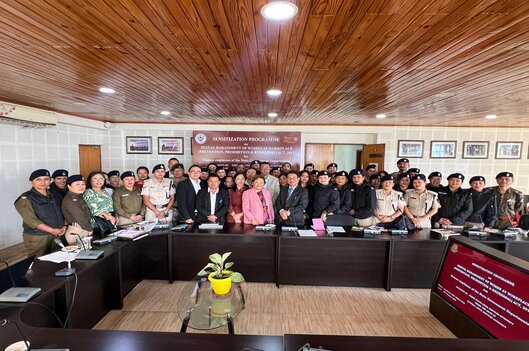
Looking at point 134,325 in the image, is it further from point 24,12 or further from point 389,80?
point 389,80

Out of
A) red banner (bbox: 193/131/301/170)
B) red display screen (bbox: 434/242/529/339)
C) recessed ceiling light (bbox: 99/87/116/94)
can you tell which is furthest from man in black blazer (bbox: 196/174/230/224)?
red banner (bbox: 193/131/301/170)

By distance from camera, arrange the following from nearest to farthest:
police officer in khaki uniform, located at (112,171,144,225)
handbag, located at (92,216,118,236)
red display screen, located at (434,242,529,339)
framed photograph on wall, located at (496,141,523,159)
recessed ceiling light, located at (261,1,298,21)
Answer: recessed ceiling light, located at (261,1,298,21), red display screen, located at (434,242,529,339), handbag, located at (92,216,118,236), police officer in khaki uniform, located at (112,171,144,225), framed photograph on wall, located at (496,141,523,159)

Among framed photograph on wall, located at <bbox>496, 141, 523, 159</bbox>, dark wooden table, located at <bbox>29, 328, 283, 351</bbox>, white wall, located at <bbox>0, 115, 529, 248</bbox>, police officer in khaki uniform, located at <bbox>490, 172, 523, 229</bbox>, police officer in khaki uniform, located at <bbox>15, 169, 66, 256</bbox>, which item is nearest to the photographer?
dark wooden table, located at <bbox>29, 328, 283, 351</bbox>

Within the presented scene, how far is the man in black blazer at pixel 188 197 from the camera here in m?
3.83

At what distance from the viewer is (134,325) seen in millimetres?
2561

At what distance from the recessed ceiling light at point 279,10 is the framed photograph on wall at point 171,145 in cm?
591

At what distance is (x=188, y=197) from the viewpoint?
12.7 ft

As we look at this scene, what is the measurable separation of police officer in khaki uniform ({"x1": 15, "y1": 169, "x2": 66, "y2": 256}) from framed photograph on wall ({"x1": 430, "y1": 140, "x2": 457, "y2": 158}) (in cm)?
809

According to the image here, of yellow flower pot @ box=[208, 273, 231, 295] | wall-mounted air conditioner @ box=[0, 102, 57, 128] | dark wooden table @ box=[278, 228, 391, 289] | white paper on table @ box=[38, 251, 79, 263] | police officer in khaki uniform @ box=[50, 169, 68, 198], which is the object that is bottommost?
dark wooden table @ box=[278, 228, 391, 289]

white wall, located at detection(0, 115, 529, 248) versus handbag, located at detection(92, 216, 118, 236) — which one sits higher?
white wall, located at detection(0, 115, 529, 248)

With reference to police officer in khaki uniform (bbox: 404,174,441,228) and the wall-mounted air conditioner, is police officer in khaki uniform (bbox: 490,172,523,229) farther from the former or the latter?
the wall-mounted air conditioner

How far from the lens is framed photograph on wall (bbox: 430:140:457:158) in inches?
274

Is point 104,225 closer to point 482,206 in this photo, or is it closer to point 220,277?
point 220,277

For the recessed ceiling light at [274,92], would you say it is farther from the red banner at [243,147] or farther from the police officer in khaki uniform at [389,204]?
the red banner at [243,147]
